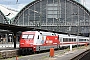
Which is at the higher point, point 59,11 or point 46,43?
point 59,11

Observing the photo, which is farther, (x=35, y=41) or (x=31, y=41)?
(x=35, y=41)

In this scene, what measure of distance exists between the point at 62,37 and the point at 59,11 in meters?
60.8

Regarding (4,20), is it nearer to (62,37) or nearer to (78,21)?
(78,21)

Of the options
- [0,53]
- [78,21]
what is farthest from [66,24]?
[0,53]

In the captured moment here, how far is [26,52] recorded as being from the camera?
37.6 metres

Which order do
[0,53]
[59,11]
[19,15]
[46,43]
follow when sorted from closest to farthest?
[0,53] → [46,43] → [59,11] → [19,15]

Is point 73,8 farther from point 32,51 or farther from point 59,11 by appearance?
point 32,51

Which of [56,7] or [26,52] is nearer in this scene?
[26,52]

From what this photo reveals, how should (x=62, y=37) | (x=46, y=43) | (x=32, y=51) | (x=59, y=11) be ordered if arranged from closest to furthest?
(x=32, y=51)
(x=46, y=43)
(x=62, y=37)
(x=59, y=11)

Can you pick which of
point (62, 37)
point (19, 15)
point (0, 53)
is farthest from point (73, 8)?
point (0, 53)

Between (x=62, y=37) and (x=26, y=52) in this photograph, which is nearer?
(x=26, y=52)

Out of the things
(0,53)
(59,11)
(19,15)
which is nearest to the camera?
(0,53)

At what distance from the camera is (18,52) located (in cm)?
3847

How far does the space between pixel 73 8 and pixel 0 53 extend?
314ft
